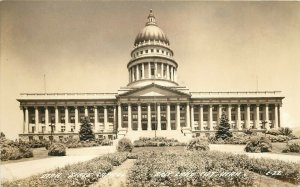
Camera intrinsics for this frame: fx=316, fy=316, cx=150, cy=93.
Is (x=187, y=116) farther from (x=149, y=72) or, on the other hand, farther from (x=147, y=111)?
(x=149, y=72)

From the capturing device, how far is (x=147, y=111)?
64.6m

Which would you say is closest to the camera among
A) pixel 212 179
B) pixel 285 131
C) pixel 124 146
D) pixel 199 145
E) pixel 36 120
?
pixel 212 179

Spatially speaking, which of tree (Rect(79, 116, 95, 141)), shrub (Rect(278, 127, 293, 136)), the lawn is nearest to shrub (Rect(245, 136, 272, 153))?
the lawn

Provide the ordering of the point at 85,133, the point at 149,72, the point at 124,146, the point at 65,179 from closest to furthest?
the point at 65,179 < the point at 124,146 < the point at 85,133 < the point at 149,72

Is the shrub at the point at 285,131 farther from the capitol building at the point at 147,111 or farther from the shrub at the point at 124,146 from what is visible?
the shrub at the point at 124,146

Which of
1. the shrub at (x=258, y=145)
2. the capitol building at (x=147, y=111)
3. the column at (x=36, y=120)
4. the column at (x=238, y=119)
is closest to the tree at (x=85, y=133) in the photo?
the capitol building at (x=147, y=111)

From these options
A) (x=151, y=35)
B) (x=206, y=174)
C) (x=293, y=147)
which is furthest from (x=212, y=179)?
(x=151, y=35)

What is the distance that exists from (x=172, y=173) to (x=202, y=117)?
50498 mm

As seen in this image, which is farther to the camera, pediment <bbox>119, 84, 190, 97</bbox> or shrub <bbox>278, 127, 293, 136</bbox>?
pediment <bbox>119, 84, 190, 97</bbox>

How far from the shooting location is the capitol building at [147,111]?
64.1 meters

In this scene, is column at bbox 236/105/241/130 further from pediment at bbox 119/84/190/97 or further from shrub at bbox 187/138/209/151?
shrub at bbox 187/138/209/151

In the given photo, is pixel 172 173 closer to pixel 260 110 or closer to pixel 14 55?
pixel 14 55

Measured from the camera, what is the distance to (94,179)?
17359 millimetres

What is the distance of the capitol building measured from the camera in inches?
2522
